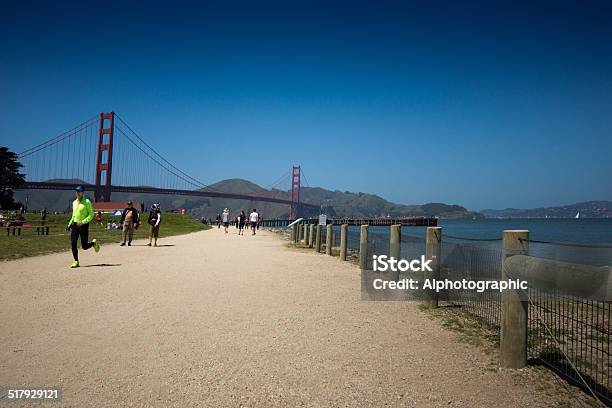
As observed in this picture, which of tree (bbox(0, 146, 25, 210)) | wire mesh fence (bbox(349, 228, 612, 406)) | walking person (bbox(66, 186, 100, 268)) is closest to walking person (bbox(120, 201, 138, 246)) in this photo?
walking person (bbox(66, 186, 100, 268))

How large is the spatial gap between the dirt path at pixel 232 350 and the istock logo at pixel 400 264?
0.75 m

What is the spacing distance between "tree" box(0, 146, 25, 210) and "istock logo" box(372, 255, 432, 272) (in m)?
52.1

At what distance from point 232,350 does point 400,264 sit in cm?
499

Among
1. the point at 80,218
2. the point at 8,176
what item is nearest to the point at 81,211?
the point at 80,218

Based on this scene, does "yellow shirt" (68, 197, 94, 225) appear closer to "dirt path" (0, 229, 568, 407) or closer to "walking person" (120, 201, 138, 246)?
"dirt path" (0, 229, 568, 407)

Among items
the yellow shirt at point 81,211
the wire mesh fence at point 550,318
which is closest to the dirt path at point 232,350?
the wire mesh fence at point 550,318

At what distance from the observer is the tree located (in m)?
49.1

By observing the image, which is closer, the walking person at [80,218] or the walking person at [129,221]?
the walking person at [80,218]

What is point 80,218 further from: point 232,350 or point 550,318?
point 550,318

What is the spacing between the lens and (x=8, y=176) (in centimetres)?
5059

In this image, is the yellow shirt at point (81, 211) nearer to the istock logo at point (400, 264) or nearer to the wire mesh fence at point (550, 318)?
the istock logo at point (400, 264)

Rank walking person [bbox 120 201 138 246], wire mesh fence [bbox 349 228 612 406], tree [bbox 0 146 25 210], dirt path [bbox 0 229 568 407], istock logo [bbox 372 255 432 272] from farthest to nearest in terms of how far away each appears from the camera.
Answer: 1. tree [bbox 0 146 25 210]
2. walking person [bbox 120 201 138 246]
3. istock logo [bbox 372 255 432 272]
4. wire mesh fence [bbox 349 228 612 406]
5. dirt path [bbox 0 229 568 407]

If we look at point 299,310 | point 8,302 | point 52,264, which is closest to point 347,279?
point 299,310

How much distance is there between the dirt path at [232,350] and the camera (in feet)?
10.5
